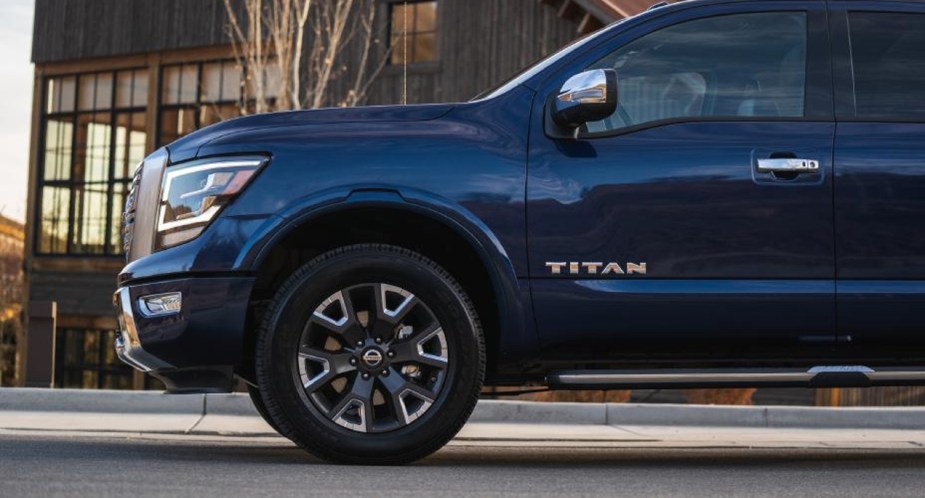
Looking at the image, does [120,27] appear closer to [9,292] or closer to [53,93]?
[53,93]

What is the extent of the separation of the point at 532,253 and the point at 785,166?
1068mm

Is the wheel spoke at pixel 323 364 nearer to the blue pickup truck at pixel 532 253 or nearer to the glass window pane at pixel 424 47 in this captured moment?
the blue pickup truck at pixel 532 253

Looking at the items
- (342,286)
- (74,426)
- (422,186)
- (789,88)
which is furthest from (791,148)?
(74,426)

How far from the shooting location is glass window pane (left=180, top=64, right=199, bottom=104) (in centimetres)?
2661

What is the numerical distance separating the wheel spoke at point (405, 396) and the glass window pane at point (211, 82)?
20741mm

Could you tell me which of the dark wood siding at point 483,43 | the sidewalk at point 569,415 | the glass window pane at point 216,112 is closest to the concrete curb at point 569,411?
the sidewalk at point 569,415

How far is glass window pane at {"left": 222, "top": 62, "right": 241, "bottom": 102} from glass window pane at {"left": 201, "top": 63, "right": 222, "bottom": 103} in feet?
0.33

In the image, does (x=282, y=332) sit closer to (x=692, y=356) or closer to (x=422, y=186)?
(x=422, y=186)

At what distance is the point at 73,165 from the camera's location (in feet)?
96.4

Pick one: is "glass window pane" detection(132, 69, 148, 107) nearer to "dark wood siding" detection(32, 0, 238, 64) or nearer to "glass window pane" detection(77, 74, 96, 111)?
"dark wood siding" detection(32, 0, 238, 64)

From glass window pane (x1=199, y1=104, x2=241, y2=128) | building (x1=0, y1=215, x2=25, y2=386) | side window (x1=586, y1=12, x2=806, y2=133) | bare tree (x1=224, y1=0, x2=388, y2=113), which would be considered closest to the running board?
side window (x1=586, y1=12, x2=806, y2=133)

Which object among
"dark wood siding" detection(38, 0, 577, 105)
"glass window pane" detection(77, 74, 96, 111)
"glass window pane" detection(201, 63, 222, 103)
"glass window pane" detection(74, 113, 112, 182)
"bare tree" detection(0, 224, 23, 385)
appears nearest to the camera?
"dark wood siding" detection(38, 0, 577, 105)

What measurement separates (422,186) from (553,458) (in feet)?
5.98

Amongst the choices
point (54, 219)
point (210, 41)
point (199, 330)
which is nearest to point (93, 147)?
point (54, 219)
